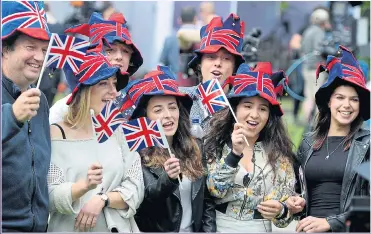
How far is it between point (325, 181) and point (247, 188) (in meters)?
0.53

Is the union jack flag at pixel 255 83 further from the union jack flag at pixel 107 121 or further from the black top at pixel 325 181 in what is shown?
the union jack flag at pixel 107 121

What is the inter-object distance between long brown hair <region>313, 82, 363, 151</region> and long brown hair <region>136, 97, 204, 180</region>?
832 millimetres

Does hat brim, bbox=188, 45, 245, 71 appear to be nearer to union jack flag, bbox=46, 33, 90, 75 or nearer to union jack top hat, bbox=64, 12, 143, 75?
union jack top hat, bbox=64, 12, 143, 75

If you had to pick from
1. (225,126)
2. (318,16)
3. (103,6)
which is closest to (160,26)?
(103,6)

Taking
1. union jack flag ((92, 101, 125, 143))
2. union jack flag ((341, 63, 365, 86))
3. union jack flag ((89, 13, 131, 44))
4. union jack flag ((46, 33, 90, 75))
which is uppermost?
union jack flag ((89, 13, 131, 44))

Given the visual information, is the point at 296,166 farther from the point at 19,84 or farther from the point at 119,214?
the point at 19,84

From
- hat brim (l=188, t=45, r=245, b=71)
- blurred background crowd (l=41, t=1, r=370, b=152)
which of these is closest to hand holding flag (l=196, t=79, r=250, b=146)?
hat brim (l=188, t=45, r=245, b=71)

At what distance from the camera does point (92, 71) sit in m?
7.40

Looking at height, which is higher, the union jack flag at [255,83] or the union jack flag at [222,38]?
the union jack flag at [222,38]

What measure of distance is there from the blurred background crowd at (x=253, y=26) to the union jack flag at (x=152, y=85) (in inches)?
234

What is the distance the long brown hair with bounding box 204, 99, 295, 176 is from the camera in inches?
309

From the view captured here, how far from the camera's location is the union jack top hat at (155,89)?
775 centimetres

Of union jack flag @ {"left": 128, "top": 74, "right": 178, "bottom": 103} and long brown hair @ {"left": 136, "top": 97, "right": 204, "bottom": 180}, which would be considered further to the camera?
union jack flag @ {"left": 128, "top": 74, "right": 178, "bottom": 103}

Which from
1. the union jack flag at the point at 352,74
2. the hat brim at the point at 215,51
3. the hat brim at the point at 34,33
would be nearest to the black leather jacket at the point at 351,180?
the union jack flag at the point at 352,74
